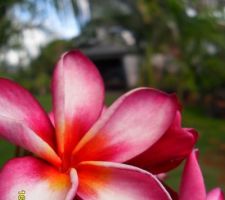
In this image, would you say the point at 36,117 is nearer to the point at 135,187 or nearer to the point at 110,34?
the point at 135,187

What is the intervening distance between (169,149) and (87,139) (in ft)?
0.19

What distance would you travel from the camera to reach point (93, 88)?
389 millimetres

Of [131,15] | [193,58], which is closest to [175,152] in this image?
[131,15]

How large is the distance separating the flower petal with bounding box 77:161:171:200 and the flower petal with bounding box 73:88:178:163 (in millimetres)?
16

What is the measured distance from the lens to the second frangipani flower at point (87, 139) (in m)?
0.34

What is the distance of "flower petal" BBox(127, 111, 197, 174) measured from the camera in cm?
37

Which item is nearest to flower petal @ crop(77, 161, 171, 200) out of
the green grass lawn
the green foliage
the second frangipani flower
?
the second frangipani flower

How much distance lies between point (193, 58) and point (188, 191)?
9.49 metres

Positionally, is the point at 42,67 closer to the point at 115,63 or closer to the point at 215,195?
the point at 115,63

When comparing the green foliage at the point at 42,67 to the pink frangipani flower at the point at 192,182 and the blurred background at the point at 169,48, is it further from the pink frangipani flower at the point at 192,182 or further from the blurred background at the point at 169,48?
the pink frangipani flower at the point at 192,182

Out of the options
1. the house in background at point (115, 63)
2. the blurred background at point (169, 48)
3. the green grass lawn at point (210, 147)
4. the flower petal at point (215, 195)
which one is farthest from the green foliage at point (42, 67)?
the flower petal at point (215, 195)

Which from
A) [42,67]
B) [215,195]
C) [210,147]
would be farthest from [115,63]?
[215,195]

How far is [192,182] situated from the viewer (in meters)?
0.35

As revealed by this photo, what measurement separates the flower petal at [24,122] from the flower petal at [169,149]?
0.20ft
